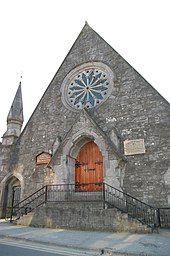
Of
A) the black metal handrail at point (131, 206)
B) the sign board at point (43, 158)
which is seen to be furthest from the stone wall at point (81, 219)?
the sign board at point (43, 158)

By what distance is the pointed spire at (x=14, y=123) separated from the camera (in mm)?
13672

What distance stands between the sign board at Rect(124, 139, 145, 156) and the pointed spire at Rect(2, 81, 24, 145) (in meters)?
7.29

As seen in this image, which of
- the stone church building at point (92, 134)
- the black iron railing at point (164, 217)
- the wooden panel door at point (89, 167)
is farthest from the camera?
the wooden panel door at point (89, 167)

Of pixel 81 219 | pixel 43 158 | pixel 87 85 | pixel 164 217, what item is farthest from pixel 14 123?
pixel 164 217

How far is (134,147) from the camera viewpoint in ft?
32.9

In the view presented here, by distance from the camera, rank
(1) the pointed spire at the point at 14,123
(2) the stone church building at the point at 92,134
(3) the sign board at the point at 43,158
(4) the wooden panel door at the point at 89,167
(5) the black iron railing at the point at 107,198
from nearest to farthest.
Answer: (5) the black iron railing at the point at 107,198 < (2) the stone church building at the point at 92,134 < (4) the wooden panel door at the point at 89,167 < (3) the sign board at the point at 43,158 < (1) the pointed spire at the point at 14,123

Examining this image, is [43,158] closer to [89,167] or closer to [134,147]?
[89,167]

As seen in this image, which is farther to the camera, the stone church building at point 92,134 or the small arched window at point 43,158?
the small arched window at point 43,158

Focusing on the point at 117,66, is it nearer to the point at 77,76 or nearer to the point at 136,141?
the point at 77,76

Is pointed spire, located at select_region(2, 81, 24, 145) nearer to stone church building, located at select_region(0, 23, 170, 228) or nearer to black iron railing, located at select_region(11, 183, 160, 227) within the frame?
stone church building, located at select_region(0, 23, 170, 228)

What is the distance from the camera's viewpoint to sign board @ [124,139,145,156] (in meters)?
9.87

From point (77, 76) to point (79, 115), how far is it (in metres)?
3.50

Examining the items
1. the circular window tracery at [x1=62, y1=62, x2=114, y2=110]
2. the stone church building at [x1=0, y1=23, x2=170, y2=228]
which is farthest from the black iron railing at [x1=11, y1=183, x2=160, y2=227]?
the circular window tracery at [x1=62, y1=62, x2=114, y2=110]

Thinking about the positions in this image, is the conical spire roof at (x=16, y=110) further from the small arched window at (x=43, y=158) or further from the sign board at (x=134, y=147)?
the sign board at (x=134, y=147)
